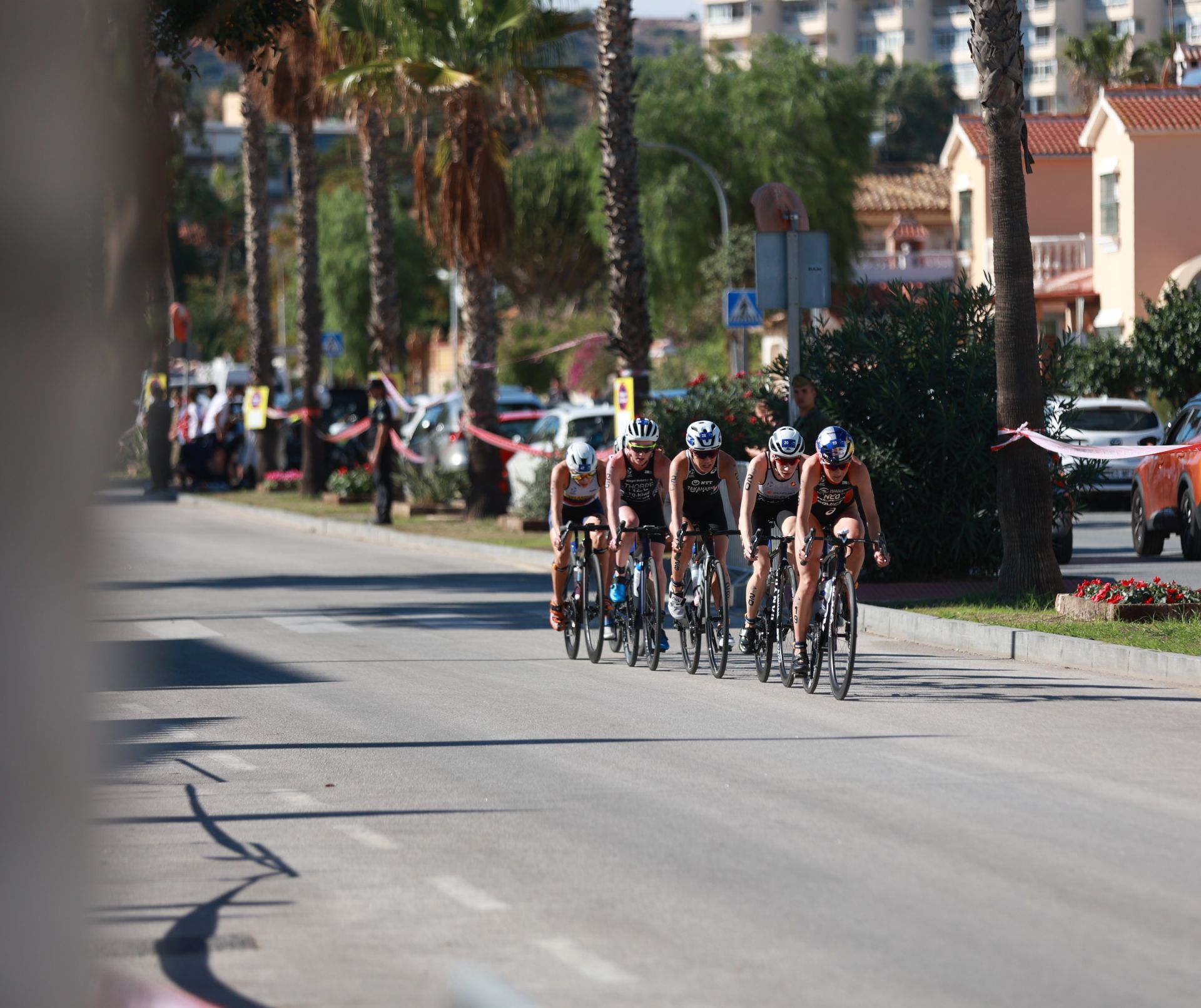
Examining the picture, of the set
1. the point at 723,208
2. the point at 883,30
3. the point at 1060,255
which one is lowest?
the point at 1060,255

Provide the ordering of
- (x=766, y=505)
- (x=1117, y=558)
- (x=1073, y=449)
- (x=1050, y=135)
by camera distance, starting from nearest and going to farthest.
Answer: (x=766, y=505) < (x=1073, y=449) < (x=1117, y=558) < (x=1050, y=135)

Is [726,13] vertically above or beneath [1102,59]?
above

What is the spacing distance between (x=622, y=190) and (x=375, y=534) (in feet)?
22.5

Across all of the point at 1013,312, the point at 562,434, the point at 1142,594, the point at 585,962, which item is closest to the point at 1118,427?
the point at 562,434

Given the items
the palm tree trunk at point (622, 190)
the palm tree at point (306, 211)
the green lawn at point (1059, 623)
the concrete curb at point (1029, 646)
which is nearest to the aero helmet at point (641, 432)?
the concrete curb at point (1029, 646)

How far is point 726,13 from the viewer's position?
502 feet

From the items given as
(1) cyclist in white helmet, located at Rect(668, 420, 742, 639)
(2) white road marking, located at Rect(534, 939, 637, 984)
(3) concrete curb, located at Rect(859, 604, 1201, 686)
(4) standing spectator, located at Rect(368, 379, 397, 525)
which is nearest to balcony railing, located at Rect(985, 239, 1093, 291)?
(4) standing spectator, located at Rect(368, 379, 397, 525)

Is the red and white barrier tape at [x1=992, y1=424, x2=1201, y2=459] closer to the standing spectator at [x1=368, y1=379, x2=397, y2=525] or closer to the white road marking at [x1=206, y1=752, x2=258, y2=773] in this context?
the white road marking at [x1=206, y1=752, x2=258, y2=773]

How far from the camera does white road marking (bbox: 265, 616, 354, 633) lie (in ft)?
52.3

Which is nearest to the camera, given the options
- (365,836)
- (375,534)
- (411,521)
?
(365,836)

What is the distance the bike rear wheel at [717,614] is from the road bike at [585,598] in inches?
37.2

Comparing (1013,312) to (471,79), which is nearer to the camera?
(1013,312)

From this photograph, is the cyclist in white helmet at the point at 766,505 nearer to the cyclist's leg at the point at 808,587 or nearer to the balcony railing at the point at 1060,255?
the cyclist's leg at the point at 808,587

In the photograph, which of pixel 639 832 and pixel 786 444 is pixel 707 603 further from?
pixel 639 832
